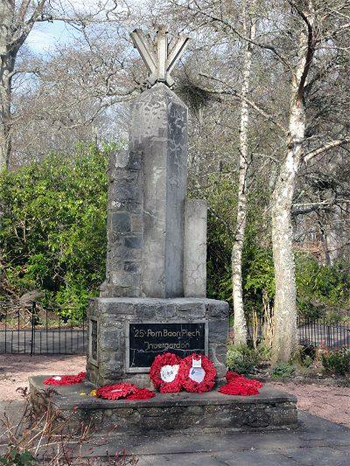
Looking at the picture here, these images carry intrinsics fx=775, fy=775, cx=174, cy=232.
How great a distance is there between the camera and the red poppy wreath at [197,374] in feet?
30.3

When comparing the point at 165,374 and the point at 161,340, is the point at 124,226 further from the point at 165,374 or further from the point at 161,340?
the point at 165,374

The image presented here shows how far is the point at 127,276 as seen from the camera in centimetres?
968

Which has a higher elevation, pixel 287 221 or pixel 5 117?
pixel 5 117

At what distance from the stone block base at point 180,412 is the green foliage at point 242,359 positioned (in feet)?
13.8

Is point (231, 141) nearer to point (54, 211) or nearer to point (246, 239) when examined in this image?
point (246, 239)

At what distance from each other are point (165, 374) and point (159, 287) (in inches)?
43.9

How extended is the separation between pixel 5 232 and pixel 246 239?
7088 mm

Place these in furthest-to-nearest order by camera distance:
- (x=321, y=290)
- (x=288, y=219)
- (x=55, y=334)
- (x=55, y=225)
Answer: (x=321, y=290), (x=55, y=225), (x=55, y=334), (x=288, y=219)

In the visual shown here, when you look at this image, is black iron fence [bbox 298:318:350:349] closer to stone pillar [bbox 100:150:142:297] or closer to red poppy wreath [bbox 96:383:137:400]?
stone pillar [bbox 100:150:142:297]

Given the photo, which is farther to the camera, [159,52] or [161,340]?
[159,52]

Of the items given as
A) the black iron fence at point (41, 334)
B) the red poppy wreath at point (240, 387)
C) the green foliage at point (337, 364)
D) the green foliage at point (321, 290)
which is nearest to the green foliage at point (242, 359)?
the green foliage at point (337, 364)

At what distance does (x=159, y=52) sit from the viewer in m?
10.1

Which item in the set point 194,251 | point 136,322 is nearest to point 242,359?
point 194,251

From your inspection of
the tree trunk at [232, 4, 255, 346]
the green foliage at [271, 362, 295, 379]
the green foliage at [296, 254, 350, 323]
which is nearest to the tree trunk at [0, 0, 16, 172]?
the green foliage at [296, 254, 350, 323]
